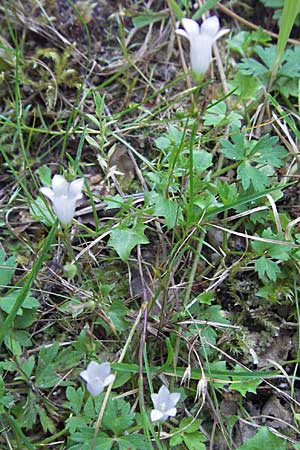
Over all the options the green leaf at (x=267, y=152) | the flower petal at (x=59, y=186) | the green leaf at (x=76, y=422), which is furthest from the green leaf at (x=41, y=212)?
the green leaf at (x=267, y=152)

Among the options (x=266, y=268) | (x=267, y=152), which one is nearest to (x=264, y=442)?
(x=266, y=268)

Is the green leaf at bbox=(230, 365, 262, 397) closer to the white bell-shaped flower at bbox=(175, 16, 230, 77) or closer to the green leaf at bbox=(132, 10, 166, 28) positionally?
the white bell-shaped flower at bbox=(175, 16, 230, 77)

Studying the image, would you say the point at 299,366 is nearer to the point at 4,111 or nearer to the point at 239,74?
the point at 239,74

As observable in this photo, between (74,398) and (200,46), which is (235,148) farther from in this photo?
(74,398)

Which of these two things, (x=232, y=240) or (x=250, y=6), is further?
(x=250, y=6)

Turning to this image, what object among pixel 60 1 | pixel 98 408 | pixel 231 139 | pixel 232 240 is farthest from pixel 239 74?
pixel 98 408

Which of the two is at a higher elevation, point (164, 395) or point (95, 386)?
point (95, 386)

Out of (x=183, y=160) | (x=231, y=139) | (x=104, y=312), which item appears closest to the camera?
(x=104, y=312)
